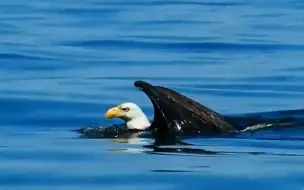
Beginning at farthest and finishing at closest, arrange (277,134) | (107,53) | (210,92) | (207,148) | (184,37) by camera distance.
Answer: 1. (184,37)
2. (107,53)
3. (210,92)
4. (277,134)
5. (207,148)

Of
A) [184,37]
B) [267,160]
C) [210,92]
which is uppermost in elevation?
[184,37]

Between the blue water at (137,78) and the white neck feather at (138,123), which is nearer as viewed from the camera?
the blue water at (137,78)

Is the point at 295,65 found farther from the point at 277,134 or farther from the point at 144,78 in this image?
the point at 277,134

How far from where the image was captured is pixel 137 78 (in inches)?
919

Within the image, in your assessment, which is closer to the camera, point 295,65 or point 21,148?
point 21,148

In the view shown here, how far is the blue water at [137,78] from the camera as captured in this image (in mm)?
13109

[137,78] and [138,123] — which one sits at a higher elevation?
[137,78]

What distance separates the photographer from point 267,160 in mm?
13977

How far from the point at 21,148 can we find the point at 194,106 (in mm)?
2122

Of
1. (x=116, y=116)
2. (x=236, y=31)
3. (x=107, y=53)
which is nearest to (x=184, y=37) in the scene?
(x=236, y=31)

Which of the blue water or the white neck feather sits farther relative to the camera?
the white neck feather

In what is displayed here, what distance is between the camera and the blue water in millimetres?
13109

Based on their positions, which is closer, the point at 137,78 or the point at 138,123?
the point at 138,123

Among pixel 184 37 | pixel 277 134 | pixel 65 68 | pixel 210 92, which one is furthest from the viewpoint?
pixel 184 37
